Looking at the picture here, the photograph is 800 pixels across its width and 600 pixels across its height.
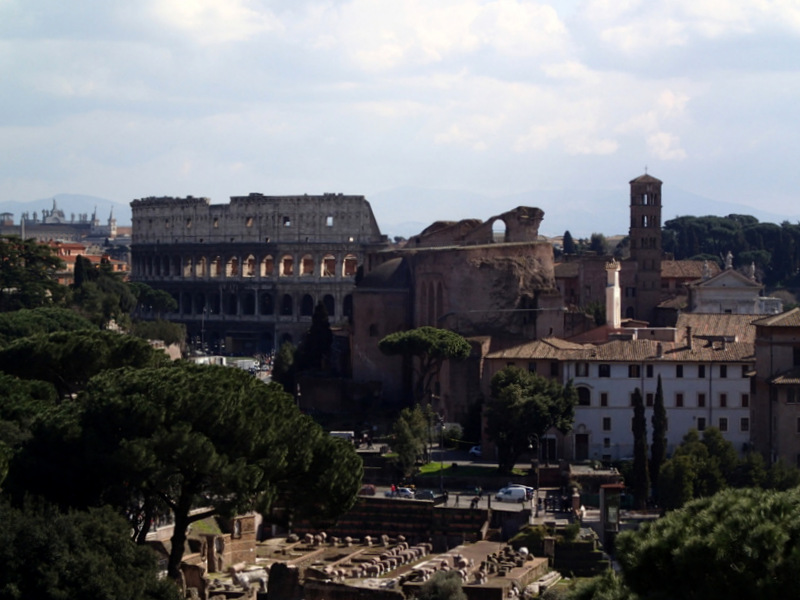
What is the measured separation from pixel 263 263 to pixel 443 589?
248 feet

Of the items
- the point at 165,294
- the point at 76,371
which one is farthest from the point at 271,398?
the point at 165,294

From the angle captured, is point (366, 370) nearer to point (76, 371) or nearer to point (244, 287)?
point (76, 371)

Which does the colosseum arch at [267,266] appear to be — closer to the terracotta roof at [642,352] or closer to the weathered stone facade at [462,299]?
the weathered stone facade at [462,299]

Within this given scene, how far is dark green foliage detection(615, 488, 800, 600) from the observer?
1803 centimetres

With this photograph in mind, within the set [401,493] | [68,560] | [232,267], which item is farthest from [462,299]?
[232,267]

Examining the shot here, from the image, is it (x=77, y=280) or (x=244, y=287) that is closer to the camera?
(x=77, y=280)

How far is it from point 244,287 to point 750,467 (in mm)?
65420

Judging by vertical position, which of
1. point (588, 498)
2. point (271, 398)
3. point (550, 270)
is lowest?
point (588, 498)

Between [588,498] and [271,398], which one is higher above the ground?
[271,398]

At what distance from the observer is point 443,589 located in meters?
33.6

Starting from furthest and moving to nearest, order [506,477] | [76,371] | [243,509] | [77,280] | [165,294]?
[165,294] < [77,280] < [506,477] < [76,371] < [243,509]

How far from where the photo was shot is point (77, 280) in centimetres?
8456

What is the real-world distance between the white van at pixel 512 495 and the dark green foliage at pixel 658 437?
335 cm

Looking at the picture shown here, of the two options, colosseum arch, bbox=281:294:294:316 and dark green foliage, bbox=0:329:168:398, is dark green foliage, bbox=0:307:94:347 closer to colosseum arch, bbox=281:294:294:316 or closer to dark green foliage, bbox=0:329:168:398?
dark green foliage, bbox=0:329:168:398
